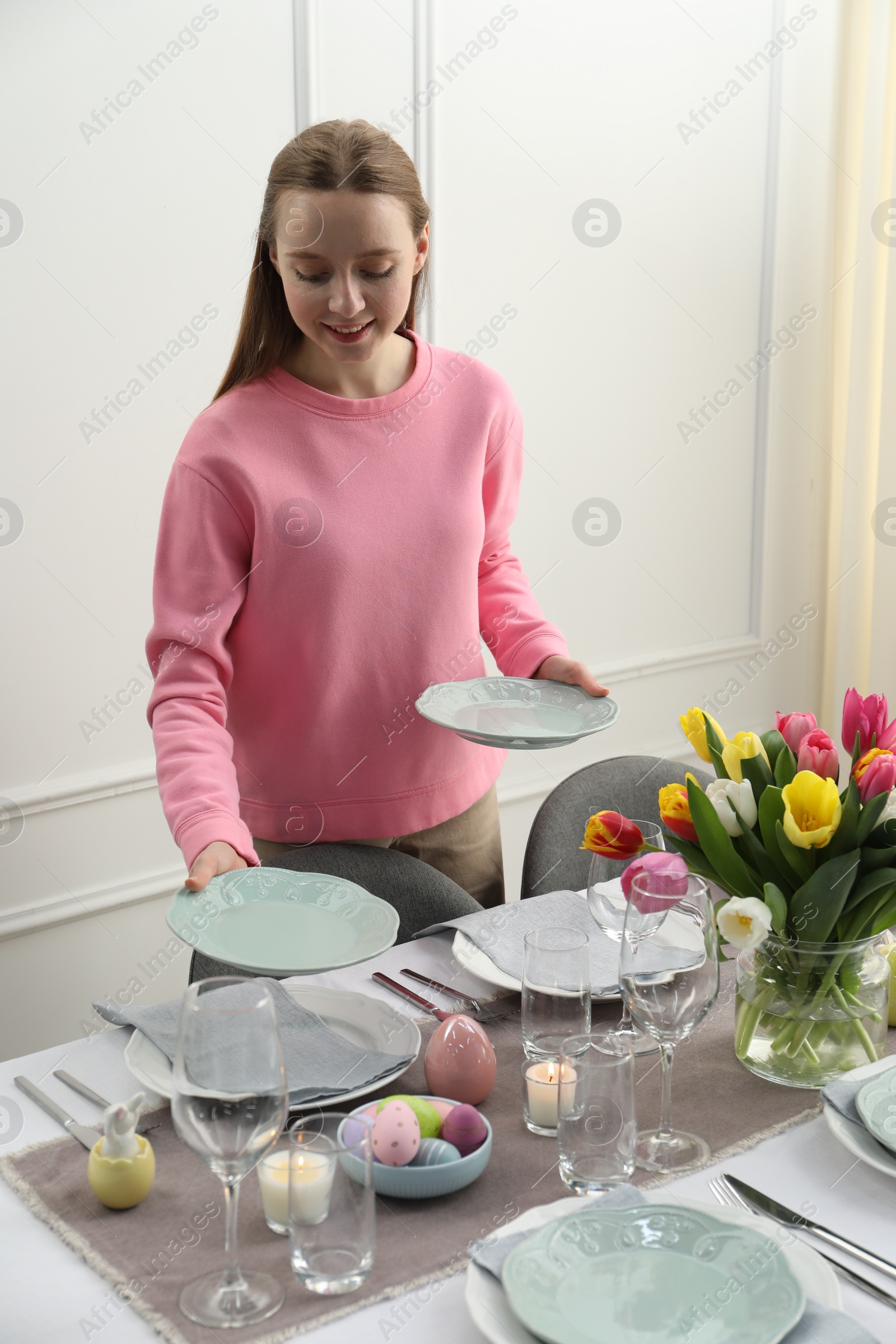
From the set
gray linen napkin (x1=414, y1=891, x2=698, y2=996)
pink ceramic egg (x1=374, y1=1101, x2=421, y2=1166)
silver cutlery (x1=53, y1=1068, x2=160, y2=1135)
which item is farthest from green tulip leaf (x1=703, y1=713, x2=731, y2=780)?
silver cutlery (x1=53, y1=1068, x2=160, y2=1135)

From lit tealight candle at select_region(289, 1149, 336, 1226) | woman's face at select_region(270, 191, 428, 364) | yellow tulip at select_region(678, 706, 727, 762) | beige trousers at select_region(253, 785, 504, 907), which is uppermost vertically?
woman's face at select_region(270, 191, 428, 364)

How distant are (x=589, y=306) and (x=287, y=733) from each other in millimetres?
1716

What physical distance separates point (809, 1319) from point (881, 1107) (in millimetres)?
263

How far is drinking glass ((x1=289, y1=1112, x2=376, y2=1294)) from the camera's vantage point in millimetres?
807

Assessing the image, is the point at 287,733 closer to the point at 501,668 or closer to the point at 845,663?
the point at 501,668

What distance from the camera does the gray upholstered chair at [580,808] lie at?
5.60ft

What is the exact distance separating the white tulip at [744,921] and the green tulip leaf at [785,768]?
124 mm

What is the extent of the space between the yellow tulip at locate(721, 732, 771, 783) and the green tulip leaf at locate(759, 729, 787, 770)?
2 cm

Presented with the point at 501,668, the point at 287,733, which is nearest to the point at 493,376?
the point at 501,668

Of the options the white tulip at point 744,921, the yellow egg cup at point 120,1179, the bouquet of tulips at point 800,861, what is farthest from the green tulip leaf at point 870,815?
the yellow egg cup at point 120,1179

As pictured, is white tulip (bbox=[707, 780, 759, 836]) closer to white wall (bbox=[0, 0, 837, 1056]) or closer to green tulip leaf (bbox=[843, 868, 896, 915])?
green tulip leaf (bbox=[843, 868, 896, 915])

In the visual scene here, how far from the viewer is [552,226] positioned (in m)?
2.78

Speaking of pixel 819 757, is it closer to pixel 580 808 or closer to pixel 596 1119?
pixel 596 1119

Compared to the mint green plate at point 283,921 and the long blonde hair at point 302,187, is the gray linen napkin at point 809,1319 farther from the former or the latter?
the long blonde hair at point 302,187
